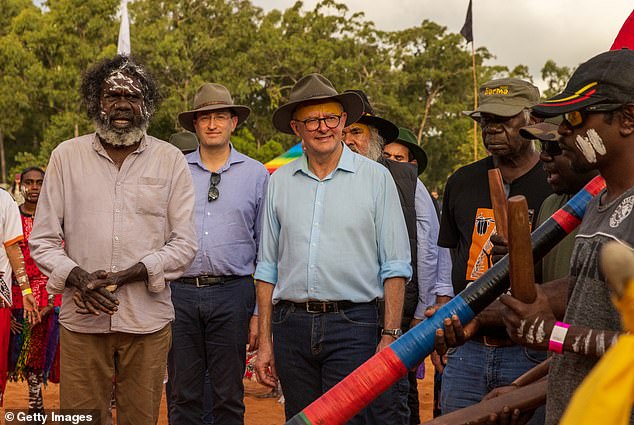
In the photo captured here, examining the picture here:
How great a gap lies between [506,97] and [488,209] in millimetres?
594

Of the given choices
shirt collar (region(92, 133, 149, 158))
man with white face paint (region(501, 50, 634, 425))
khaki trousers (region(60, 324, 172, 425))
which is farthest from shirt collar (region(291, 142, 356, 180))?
man with white face paint (region(501, 50, 634, 425))

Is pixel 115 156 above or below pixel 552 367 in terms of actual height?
above

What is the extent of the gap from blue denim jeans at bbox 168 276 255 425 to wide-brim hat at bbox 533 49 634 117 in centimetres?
340

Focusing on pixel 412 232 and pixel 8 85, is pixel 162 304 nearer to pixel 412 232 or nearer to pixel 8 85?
pixel 412 232

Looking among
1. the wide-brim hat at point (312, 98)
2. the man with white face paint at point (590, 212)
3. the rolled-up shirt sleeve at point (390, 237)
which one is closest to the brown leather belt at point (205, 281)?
the wide-brim hat at point (312, 98)

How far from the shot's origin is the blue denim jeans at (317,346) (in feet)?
13.9

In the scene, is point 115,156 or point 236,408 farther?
point 236,408

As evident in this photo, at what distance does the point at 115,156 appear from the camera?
4352mm

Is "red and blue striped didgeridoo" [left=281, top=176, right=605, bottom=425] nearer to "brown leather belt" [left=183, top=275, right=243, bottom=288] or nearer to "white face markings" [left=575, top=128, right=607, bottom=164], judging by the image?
"white face markings" [left=575, top=128, right=607, bottom=164]

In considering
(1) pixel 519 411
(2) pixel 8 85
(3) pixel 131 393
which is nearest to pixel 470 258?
(1) pixel 519 411

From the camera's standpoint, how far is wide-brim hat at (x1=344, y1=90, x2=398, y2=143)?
611 cm

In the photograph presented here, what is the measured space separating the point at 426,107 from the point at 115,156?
40.4 m

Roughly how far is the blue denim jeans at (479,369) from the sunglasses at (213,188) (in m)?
2.23

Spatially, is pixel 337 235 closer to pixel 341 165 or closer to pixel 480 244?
pixel 341 165
